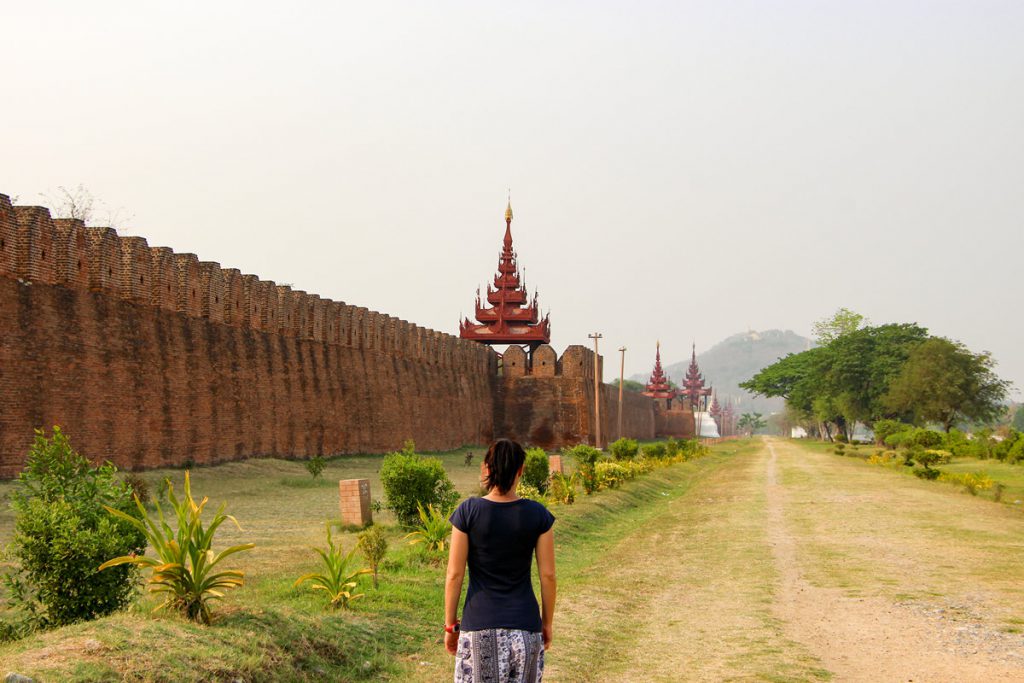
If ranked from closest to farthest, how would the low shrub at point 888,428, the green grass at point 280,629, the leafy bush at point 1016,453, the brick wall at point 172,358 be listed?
the green grass at point 280,629 < the brick wall at point 172,358 < the leafy bush at point 1016,453 < the low shrub at point 888,428

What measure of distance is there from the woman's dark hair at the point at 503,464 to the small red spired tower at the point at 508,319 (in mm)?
39822

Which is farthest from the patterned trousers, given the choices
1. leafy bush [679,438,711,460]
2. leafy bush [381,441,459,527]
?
leafy bush [679,438,711,460]

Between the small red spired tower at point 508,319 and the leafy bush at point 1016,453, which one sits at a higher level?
the small red spired tower at point 508,319

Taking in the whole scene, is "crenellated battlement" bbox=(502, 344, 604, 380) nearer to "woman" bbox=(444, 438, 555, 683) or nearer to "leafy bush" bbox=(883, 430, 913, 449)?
"leafy bush" bbox=(883, 430, 913, 449)

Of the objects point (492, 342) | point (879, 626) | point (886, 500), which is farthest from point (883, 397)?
point (879, 626)

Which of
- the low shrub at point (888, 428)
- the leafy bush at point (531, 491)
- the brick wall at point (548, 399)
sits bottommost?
the leafy bush at point (531, 491)

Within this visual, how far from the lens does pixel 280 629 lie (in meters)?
5.91

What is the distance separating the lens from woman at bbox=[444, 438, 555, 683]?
3.57 meters

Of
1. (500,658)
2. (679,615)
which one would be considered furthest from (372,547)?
(500,658)

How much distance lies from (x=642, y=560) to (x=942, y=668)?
5.23 m

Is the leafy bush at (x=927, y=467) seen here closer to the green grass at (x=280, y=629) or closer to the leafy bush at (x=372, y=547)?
the green grass at (x=280, y=629)

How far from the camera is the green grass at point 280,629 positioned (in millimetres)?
4820

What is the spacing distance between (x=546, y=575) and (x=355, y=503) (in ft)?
28.2

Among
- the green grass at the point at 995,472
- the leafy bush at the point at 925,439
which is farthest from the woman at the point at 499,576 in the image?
the leafy bush at the point at 925,439
